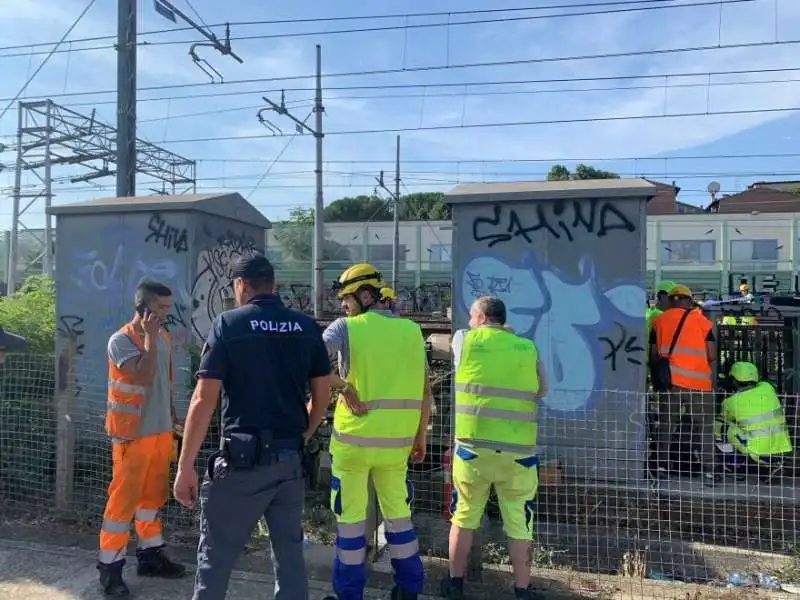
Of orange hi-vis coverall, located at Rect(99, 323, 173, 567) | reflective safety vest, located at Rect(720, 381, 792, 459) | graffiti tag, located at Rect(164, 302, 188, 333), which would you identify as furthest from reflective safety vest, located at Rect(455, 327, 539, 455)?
graffiti tag, located at Rect(164, 302, 188, 333)

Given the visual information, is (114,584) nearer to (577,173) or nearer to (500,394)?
(500,394)

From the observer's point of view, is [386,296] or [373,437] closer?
[373,437]

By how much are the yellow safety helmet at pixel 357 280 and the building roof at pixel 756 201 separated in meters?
51.2

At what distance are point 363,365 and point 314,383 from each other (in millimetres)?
408

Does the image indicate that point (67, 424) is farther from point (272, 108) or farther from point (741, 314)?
point (272, 108)

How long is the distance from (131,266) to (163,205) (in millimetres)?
647

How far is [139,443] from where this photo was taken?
3715 millimetres

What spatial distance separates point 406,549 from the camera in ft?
11.1

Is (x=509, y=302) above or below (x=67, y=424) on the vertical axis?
above

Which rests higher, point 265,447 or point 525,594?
point 265,447

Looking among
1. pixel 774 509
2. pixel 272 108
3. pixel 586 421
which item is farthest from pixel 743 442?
pixel 272 108

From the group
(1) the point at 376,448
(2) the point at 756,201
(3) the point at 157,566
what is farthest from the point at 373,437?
(2) the point at 756,201

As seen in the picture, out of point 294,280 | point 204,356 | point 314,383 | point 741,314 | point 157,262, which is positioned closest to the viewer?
point 204,356

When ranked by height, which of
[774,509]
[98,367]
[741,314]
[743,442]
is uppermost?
[741,314]
